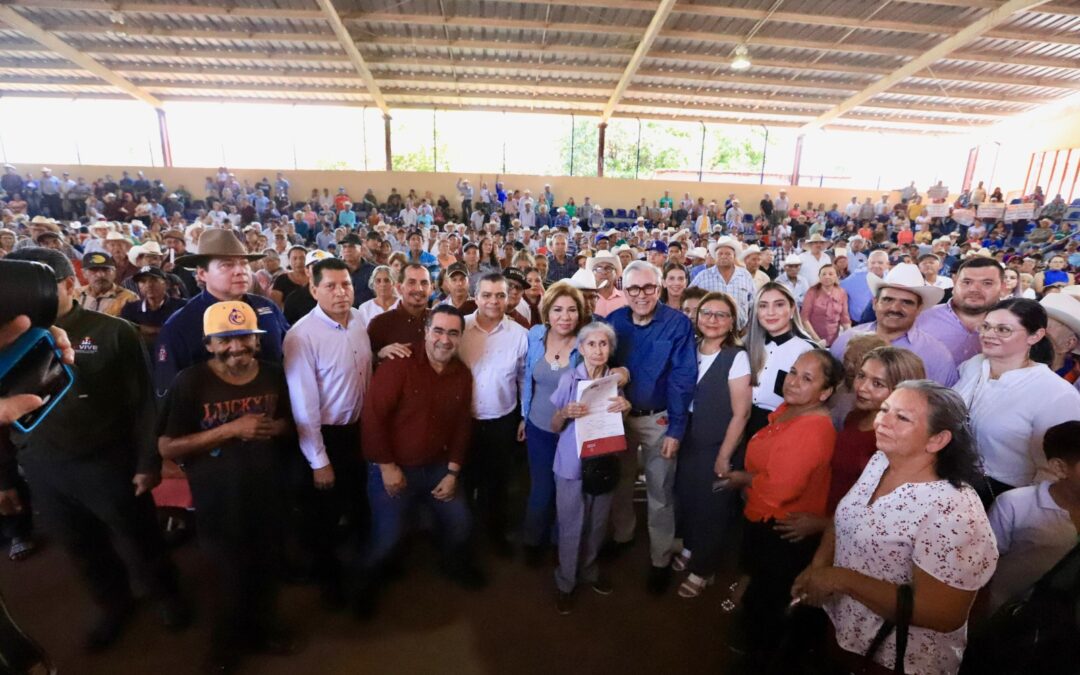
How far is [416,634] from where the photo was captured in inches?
105

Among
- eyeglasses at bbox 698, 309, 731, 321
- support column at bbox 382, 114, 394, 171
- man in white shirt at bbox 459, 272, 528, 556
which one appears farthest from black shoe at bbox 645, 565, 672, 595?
support column at bbox 382, 114, 394, 171

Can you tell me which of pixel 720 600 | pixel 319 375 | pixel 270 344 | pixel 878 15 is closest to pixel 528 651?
pixel 720 600

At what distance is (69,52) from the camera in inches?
537

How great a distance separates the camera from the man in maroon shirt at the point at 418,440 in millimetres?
2645

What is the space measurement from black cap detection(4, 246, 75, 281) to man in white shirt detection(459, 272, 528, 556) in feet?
6.51

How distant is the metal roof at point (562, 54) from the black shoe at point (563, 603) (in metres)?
12.1

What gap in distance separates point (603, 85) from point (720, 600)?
16958 millimetres

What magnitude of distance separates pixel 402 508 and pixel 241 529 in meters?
0.78

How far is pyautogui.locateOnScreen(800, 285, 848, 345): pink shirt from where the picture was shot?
5.16 meters

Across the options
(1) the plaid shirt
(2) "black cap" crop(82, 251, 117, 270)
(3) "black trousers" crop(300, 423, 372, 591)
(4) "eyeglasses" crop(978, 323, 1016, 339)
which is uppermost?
(2) "black cap" crop(82, 251, 117, 270)

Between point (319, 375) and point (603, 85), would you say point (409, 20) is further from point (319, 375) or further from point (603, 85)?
point (319, 375)

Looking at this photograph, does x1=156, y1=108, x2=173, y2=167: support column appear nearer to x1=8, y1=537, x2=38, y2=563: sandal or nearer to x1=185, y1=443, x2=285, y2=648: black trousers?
x1=8, y1=537, x2=38, y2=563: sandal

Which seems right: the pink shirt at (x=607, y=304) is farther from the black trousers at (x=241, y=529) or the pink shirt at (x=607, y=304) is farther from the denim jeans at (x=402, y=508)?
the black trousers at (x=241, y=529)

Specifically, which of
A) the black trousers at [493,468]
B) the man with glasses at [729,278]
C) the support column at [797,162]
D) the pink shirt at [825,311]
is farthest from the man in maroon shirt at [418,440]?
the support column at [797,162]
